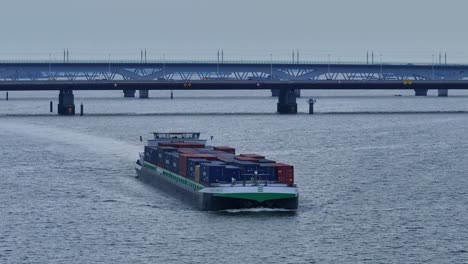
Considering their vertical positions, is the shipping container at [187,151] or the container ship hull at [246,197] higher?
the shipping container at [187,151]

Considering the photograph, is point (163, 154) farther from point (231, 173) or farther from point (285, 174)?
point (285, 174)

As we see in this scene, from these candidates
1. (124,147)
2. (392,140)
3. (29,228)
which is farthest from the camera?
(392,140)

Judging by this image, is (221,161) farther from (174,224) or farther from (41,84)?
(41,84)

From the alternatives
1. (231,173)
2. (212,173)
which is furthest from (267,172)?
(212,173)

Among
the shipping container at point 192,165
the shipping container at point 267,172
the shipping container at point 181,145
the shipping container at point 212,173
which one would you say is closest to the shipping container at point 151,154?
the shipping container at point 181,145

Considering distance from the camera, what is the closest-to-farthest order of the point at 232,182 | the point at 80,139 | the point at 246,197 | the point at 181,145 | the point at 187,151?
1. the point at 246,197
2. the point at 232,182
3. the point at 187,151
4. the point at 181,145
5. the point at 80,139

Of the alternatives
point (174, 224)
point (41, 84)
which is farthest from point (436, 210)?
point (41, 84)

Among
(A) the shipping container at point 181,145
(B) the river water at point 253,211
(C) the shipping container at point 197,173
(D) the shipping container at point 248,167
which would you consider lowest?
(B) the river water at point 253,211

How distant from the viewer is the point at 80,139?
462 feet

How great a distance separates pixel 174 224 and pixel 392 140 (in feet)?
243

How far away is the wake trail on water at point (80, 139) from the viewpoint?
124m

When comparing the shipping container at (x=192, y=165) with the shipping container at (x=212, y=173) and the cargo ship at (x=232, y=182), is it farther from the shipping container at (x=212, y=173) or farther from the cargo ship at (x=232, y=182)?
the shipping container at (x=212, y=173)

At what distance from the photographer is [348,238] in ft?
210

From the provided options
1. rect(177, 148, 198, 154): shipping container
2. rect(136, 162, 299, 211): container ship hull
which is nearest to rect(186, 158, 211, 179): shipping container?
rect(136, 162, 299, 211): container ship hull
